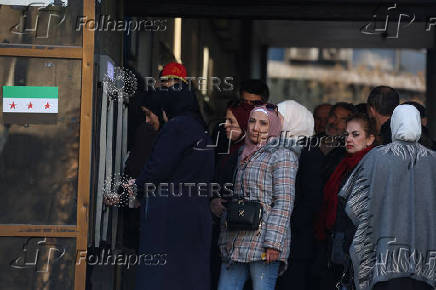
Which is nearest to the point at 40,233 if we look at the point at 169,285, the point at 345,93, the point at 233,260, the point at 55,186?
the point at 55,186

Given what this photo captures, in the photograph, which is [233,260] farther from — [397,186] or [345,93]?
Result: [345,93]

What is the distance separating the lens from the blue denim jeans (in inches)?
221

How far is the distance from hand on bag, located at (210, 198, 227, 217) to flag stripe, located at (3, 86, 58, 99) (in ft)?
4.17

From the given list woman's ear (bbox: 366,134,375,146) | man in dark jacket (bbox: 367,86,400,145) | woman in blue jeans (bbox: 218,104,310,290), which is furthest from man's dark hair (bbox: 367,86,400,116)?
woman in blue jeans (bbox: 218,104,310,290)

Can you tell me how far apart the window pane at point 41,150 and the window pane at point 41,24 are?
0.44 feet

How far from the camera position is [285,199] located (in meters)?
5.60

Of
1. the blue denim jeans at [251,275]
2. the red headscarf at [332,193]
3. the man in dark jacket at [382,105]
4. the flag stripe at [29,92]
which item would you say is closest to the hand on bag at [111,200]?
the flag stripe at [29,92]

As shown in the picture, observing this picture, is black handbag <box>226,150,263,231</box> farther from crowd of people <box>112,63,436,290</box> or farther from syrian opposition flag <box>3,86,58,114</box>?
syrian opposition flag <box>3,86,58,114</box>

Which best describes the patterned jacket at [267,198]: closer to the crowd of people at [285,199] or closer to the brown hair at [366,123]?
the crowd of people at [285,199]

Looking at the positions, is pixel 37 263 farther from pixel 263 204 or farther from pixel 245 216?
pixel 263 204

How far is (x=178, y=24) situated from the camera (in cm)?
1095

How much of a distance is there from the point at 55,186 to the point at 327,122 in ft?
8.50

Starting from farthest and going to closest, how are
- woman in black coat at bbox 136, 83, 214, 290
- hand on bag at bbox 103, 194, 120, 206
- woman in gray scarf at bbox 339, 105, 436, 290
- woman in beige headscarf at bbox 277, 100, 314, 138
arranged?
woman in beige headscarf at bbox 277, 100, 314, 138
hand on bag at bbox 103, 194, 120, 206
woman in black coat at bbox 136, 83, 214, 290
woman in gray scarf at bbox 339, 105, 436, 290

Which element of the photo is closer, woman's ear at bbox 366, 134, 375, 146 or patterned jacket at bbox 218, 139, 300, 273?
patterned jacket at bbox 218, 139, 300, 273
